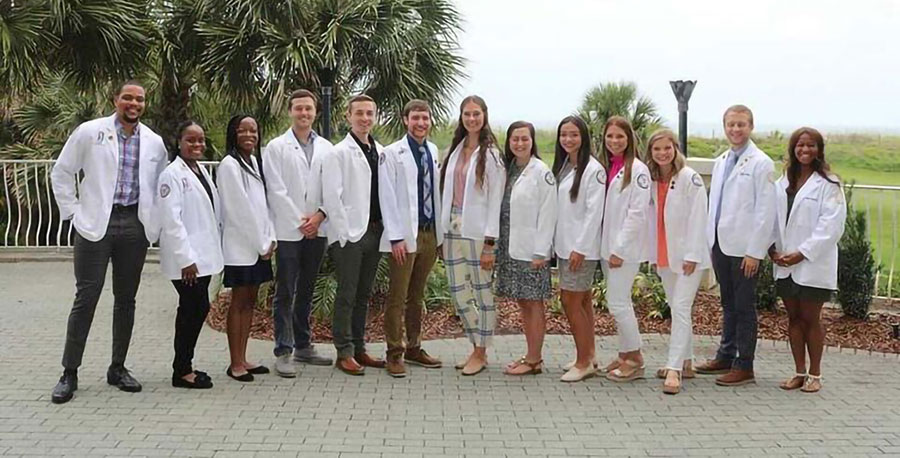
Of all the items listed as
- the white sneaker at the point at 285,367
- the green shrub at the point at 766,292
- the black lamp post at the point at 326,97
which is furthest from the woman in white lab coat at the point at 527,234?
the black lamp post at the point at 326,97

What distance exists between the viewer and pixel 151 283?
31.3 ft

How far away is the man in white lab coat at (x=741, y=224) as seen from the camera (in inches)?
213

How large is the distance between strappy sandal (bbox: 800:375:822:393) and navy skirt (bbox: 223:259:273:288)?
375cm

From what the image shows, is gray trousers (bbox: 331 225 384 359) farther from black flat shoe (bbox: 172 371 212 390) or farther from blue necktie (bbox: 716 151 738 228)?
blue necktie (bbox: 716 151 738 228)

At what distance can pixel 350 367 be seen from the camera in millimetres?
5777

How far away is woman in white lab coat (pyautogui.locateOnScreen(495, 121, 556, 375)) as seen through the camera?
5535mm

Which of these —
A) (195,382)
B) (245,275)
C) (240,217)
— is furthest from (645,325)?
(195,382)

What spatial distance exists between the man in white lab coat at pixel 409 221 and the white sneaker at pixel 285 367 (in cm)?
68

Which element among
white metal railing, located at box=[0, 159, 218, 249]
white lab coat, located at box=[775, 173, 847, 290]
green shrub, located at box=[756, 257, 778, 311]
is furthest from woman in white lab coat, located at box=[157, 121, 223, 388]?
white metal railing, located at box=[0, 159, 218, 249]

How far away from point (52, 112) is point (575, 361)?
1107 centimetres

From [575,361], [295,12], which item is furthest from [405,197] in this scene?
[295,12]

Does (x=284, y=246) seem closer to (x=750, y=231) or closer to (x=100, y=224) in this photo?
(x=100, y=224)

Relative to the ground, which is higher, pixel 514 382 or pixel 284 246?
pixel 284 246

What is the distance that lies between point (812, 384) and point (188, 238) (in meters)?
4.26
